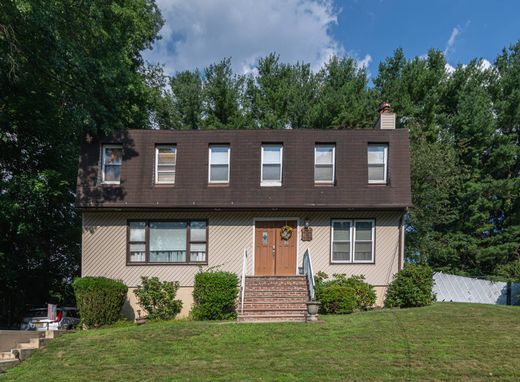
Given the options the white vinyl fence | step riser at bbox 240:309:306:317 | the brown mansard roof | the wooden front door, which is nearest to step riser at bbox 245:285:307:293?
step riser at bbox 240:309:306:317

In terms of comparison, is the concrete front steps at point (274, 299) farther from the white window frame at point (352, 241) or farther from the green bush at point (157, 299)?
the green bush at point (157, 299)

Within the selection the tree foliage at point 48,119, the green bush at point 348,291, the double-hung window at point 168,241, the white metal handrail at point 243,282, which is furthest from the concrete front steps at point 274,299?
the tree foliage at point 48,119

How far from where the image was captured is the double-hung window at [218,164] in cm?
1617

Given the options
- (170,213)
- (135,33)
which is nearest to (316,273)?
(170,213)

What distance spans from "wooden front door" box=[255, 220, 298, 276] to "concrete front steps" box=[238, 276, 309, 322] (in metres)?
0.87

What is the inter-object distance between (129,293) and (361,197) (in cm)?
849

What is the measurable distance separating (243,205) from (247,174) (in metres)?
1.20

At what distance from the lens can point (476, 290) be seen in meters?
20.2

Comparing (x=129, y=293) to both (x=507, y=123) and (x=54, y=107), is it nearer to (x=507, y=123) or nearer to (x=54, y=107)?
(x=54, y=107)

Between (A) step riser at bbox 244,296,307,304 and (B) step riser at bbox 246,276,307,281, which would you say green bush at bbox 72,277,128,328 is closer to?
(A) step riser at bbox 244,296,307,304

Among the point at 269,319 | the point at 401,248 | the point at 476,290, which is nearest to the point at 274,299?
the point at 269,319

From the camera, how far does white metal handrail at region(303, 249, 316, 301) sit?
13428 millimetres

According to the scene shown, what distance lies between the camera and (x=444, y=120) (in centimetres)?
2730

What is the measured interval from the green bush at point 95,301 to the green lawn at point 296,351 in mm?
1226
